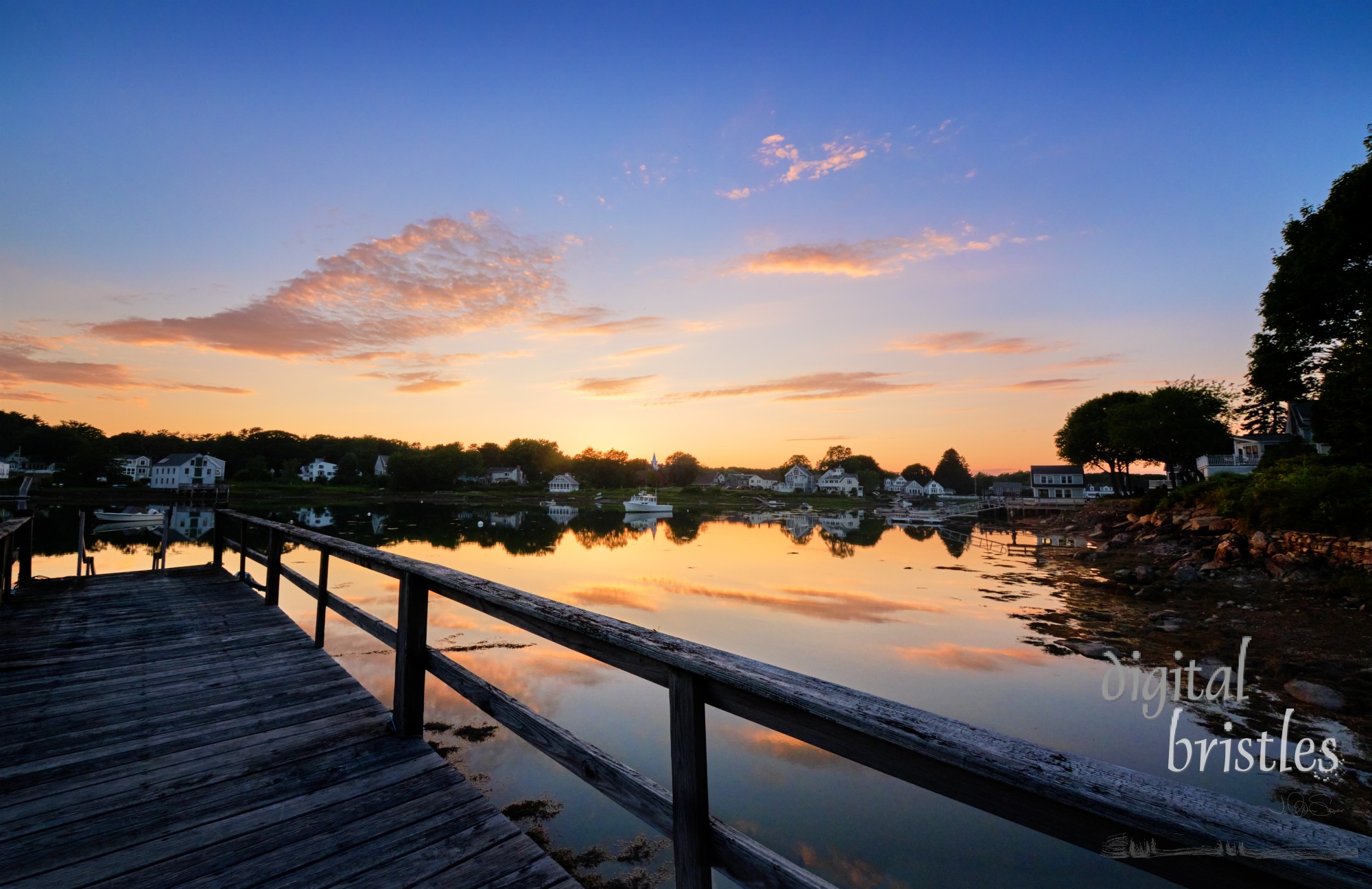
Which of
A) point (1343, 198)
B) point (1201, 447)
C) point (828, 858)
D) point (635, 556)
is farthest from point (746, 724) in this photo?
point (1201, 447)

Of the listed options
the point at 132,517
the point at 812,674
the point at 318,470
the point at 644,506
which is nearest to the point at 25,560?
the point at 812,674

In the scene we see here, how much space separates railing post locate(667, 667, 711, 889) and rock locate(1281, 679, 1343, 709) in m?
10.8

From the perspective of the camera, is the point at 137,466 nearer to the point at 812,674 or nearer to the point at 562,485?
the point at 562,485

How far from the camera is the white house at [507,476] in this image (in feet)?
356

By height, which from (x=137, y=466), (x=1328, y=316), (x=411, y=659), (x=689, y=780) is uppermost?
(x=1328, y=316)

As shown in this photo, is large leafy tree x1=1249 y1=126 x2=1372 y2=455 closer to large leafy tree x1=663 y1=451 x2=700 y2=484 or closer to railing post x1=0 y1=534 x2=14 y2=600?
railing post x1=0 y1=534 x2=14 y2=600

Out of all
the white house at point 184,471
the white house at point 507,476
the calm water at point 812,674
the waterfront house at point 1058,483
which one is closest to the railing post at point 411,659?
the calm water at point 812,674

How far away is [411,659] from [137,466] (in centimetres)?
12552

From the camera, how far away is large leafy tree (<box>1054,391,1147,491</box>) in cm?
5734

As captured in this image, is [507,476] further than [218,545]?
Yes

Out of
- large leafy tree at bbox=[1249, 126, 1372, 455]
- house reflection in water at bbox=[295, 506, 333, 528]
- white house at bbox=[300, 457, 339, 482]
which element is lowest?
house reflection in water at bbox=[295, 506, 333, 528]

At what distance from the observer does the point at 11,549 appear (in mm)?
7324

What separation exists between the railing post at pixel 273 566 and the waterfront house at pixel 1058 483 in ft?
284

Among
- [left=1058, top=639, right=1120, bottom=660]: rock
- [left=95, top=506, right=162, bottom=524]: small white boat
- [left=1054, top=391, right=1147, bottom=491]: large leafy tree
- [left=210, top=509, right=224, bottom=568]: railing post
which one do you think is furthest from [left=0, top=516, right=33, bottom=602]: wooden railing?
[left=1054, top=391, right=1147, bottom=491]: large leafy tree
